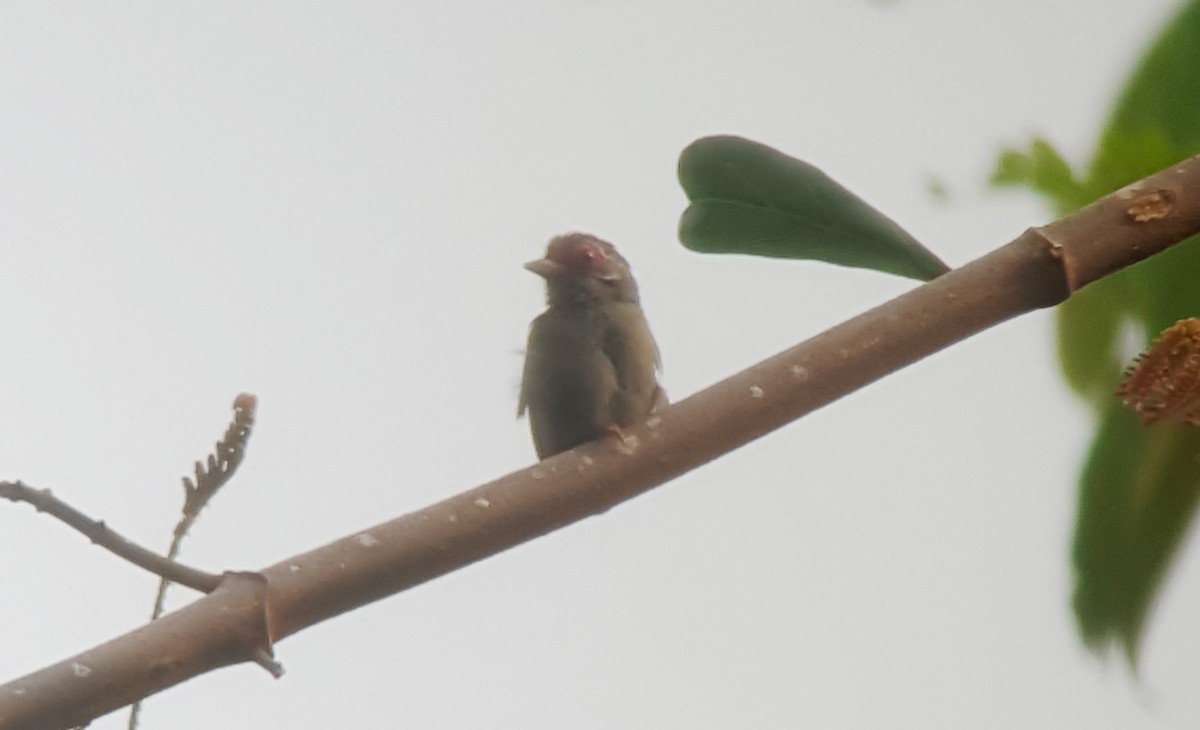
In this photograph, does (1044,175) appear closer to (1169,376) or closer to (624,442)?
(1169,376)

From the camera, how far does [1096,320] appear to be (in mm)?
971

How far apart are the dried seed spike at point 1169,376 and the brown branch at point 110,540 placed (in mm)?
533

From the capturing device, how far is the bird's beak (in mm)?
1036

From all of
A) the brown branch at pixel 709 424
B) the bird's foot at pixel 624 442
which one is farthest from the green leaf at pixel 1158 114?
the bird's foot at pixel 624 442

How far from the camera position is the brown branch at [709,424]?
1.78 ft

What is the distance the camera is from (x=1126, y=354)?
971 millimetres

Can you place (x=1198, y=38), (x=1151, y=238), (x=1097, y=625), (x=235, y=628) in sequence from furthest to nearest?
(x=1198, y=38)
(x=1097, y=625)
(x=1151, y=238)
(x=235, y=628)

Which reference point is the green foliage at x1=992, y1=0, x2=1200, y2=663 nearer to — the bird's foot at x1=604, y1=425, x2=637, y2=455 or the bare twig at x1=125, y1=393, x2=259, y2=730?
the bird's foot at x1=604, y1=425, x2=637, y2=455

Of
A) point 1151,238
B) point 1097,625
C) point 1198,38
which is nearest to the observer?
point 1151,238

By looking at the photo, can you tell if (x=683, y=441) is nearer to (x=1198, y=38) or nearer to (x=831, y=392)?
(x=831, y=392)

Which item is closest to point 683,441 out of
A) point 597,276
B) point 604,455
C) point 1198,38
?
point 604,455

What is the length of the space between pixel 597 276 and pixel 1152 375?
0.51 meters

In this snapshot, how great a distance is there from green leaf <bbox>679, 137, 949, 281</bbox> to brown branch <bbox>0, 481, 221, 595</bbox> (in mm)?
385

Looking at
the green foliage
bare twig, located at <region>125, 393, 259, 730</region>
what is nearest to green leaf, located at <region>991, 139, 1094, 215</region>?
the green foliage
